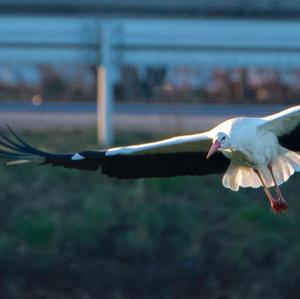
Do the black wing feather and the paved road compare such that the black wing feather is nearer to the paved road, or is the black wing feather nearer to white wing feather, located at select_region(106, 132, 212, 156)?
white wing feather, located at select_region(106, 132, 212, 156)

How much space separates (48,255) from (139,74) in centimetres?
319

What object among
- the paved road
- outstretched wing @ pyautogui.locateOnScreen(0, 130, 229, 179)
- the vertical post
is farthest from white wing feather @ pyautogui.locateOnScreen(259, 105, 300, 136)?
the paved road

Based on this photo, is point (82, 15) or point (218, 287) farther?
point (82, 15)

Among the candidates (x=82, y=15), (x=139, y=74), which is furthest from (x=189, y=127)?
(x=82, y=15)

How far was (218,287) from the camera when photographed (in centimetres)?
1388

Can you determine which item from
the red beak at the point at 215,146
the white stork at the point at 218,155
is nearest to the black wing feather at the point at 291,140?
the white stork at the point at 218,155

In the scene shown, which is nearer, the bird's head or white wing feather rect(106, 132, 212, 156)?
the bird's head

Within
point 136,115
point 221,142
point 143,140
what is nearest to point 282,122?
point 221,142

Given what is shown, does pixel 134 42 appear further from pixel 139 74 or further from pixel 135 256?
pixel 135 256

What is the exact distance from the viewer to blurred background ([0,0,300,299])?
14031 mm

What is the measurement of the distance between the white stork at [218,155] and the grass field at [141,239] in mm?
3554

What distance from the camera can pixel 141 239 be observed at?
14.3 metres

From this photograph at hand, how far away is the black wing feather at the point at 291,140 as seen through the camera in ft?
32.9

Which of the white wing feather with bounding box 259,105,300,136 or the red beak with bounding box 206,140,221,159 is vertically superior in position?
the white wing feather with bounding box 259,105,300,136
